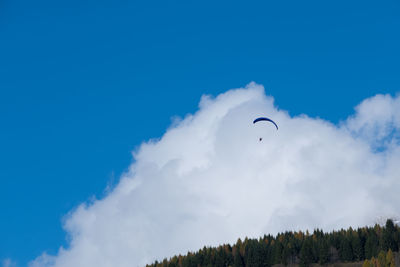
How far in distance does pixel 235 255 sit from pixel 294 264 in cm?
2364

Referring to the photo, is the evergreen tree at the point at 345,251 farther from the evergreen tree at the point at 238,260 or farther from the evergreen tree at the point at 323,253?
the evergreen tree at the point at 238,260

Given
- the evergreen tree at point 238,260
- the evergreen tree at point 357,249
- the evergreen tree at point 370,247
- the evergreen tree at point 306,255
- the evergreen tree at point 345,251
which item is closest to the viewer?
the evergreen tree at point 306,255

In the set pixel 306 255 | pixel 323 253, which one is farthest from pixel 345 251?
pixel 306 255

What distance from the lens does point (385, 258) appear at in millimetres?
152250

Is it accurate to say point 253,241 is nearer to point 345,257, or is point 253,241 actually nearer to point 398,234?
point 345,257

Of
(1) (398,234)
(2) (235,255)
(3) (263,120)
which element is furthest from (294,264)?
(3) (263,120)

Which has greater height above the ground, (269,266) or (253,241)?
(253,241)

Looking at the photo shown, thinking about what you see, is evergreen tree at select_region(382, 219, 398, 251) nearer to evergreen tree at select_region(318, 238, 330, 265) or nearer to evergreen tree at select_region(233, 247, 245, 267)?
evergreen tree at select_region(318, 238, 330, 265)

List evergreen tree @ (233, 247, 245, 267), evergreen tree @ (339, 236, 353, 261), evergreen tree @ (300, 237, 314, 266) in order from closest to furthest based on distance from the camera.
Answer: evergreen tree @ (300, 237, 314, 266) → evergreen tree @ (339, 236, 353, 261) → evergreen tree @ (233, 247, 245, 267)

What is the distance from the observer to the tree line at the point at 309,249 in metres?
170

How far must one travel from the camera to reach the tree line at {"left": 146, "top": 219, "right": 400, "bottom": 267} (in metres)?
170

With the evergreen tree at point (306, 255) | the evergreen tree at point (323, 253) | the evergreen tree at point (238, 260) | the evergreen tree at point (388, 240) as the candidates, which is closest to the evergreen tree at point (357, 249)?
the evergreen tree at point (388, 240)

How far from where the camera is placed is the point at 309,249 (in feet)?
562

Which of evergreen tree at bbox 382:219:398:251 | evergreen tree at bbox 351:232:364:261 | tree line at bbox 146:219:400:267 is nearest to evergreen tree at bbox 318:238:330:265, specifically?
tree line at bbox 146:219:400:267
